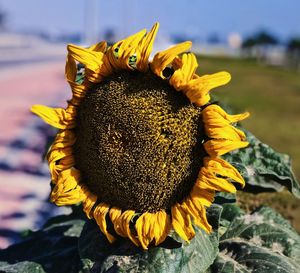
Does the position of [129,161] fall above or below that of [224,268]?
above

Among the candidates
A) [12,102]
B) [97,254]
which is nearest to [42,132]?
[12,102]

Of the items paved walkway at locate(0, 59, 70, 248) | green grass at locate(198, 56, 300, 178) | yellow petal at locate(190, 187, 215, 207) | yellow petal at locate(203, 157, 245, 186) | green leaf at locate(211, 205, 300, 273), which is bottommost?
green grass at locate(198, 56, 300, 178)

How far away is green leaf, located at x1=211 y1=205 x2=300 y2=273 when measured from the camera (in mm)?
2555

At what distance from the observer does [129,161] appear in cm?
236

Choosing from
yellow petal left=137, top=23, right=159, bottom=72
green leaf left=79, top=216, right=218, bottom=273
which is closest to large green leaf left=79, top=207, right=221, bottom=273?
green leaf left=79, top=216, right=218, bottom=273

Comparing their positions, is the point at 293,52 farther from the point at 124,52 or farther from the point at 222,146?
the point at 222,146

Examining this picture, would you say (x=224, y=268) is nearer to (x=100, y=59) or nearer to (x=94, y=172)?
(x=94, y=172)

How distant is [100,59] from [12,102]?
11109mm

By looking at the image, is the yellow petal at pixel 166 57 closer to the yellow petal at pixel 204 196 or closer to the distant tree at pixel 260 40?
the yellow petal at pixel 204 196

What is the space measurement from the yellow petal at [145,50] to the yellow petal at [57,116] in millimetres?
360

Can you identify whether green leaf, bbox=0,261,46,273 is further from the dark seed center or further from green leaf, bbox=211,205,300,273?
green leaf, bbox=211,205,300,273

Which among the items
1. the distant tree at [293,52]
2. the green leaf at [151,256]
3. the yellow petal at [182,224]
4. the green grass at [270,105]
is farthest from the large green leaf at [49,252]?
the distant tree at [293,52]

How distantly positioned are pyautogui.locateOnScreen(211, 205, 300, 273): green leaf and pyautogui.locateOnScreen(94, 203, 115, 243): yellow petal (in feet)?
1.39

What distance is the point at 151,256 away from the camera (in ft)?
7.77
